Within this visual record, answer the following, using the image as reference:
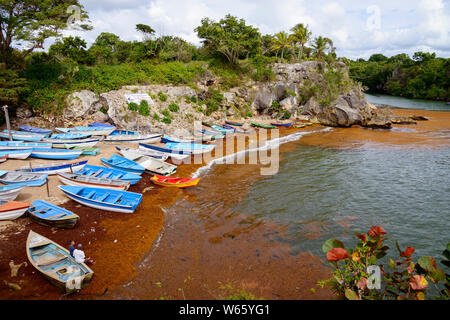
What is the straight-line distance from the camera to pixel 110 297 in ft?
28.6

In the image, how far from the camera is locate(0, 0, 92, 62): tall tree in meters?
25.9

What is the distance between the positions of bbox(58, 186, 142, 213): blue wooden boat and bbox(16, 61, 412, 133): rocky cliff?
16366mm

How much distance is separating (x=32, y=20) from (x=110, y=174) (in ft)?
76.7

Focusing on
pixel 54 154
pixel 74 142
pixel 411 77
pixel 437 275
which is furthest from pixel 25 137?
pixel 411 77

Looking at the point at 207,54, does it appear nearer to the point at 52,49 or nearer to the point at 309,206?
the point at 52,49

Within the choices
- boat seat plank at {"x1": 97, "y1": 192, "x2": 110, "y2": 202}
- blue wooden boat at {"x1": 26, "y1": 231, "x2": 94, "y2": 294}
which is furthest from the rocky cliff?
blue wooden boat at {"x1": 26, "y1": 231, "x2": 94, "y2": 294}

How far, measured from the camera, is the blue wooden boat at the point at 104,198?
13.7 metres

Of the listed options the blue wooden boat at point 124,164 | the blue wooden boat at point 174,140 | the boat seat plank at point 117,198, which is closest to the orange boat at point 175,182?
the blue wooden boat at point 124,164

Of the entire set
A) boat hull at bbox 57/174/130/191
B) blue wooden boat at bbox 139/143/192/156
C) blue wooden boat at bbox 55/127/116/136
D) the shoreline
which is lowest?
the shoreline

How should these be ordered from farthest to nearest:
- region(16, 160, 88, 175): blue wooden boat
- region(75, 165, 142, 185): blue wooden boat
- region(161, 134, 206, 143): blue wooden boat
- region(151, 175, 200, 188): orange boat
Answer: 1. region(161, 134, 206, 143): blue wooden boat
2. region(151, 175, 200, 188): orange boat
3. region(16, 160, 88, 175): blue wooden boat
4. region(75, 165, 142, 185): blue wooden boat

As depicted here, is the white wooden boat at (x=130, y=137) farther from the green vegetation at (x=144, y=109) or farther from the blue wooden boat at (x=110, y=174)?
the blue wooden boat at (x=110, y=174)

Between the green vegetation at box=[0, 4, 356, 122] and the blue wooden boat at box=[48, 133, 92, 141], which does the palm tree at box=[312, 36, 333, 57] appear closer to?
the green vegetation at box=[0, 4, 356, 122]

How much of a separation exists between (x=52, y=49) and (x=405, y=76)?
103 meters
